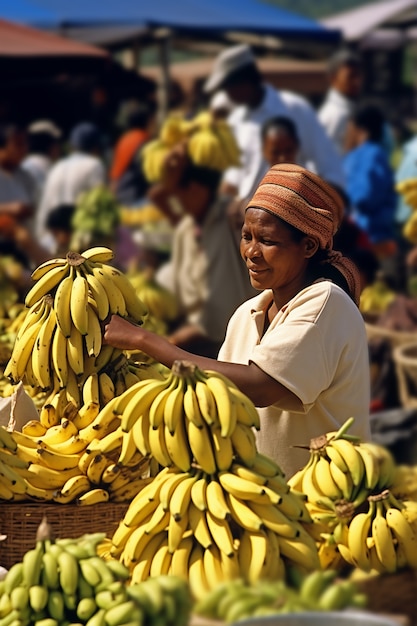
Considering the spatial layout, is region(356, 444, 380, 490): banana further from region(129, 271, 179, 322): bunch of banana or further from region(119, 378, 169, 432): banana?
region(129, 271, 179, 322): bunch of banana

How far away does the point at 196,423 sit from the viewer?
2.62 m

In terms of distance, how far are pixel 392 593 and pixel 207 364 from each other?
3.13ft

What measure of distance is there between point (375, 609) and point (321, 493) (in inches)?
22.5

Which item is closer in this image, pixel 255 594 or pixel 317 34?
pixel 255 594

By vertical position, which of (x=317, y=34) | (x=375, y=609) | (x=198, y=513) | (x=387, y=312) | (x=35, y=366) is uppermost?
(x=317, y=34)

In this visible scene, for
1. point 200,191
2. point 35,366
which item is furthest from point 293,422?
point 200,191

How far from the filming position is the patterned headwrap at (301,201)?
3256mm

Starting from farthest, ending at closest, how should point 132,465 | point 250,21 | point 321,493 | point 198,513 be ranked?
point 250,21 < point 132,465 < point 321,493 < point 198,513

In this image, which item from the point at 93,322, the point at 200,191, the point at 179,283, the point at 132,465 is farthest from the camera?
the point at 179,283

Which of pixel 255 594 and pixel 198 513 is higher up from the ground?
pixel 198 513

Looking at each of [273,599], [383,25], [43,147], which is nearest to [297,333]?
[273,599]

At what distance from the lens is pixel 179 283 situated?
7688mm

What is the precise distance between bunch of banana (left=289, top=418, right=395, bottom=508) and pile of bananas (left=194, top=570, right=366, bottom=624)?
1.91ft

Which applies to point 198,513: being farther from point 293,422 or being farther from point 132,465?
point 293,422
